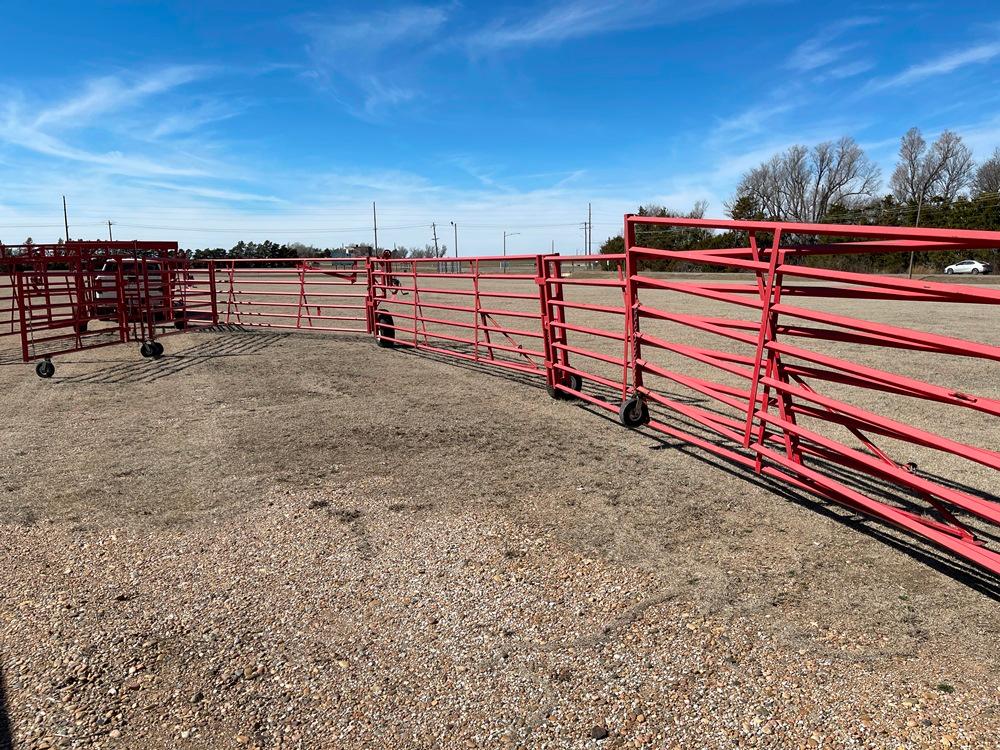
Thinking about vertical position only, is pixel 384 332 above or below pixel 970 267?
below

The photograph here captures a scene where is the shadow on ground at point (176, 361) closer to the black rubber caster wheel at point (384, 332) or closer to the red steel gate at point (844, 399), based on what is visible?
Result: the black rubber caster wheel at point (384, 332)

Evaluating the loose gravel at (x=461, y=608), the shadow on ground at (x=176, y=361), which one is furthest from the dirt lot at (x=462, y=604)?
the shadow on ground at (x=176, y=361)

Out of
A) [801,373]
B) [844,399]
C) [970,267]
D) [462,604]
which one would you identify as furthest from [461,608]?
[970,267]

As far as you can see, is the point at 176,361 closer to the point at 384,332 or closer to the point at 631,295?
the point at 384,332

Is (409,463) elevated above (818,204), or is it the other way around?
(818,204)

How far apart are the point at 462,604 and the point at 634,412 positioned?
3474 millimetres

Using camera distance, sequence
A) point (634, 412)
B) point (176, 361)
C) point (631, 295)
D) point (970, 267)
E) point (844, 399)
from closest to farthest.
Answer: point (631, 295), point (634, 412), point (844, 399), point (176, 361), point (970, 267)

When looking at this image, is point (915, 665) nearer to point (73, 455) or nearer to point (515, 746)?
point (515, 746)

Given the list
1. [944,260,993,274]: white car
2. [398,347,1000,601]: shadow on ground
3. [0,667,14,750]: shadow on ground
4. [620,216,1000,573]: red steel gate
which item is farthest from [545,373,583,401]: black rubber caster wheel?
[944,260,993,274]: white car

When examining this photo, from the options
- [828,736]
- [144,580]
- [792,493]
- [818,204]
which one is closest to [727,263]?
[792,493]

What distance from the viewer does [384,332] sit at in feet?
43.3

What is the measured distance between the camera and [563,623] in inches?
131

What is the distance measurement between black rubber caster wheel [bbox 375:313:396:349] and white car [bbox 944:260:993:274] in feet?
141

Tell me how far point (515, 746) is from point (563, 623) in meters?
0.84
